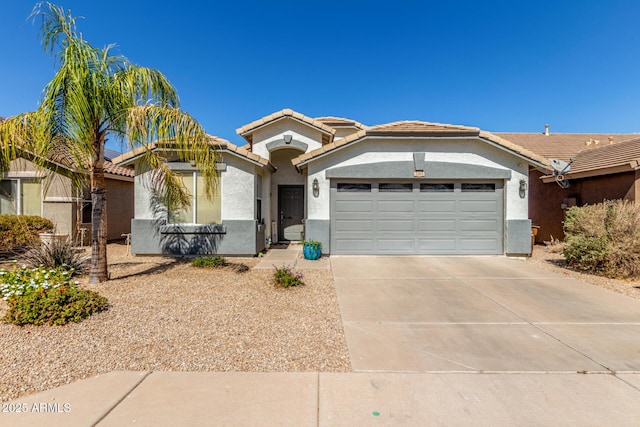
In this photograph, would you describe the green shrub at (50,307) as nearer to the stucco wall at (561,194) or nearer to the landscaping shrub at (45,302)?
the landscaping shrub at (45,302)

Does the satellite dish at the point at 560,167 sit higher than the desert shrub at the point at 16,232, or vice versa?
the satellite dish at the point at 560,167

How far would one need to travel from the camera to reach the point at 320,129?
12.7 meters

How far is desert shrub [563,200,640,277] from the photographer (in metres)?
7.62

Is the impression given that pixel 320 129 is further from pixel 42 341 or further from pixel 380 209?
pixel 42 341

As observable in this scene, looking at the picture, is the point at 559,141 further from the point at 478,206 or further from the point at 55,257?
the point at 55,257

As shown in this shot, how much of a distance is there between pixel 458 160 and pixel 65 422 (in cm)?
1111

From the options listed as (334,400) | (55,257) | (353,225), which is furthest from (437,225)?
(55,257)

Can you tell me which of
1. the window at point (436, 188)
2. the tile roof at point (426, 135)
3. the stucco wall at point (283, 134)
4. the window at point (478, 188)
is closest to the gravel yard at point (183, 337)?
the tile roof at point (426, 135)

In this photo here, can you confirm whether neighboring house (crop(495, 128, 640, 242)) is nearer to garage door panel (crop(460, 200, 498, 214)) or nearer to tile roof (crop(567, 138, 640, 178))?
tile roof (crop(567, 138, 640, 178))

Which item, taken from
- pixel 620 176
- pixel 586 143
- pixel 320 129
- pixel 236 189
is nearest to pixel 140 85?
pixel 236 189

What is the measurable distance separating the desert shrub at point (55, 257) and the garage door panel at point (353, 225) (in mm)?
7094

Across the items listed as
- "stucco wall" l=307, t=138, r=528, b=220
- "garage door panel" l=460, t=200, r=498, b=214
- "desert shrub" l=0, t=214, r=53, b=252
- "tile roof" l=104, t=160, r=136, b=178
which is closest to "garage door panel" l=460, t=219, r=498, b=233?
"garage door panel" l=460, t=200, r=498, b=214

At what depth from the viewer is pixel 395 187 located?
10.7 metres

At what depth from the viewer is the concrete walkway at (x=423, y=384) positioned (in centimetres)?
271
